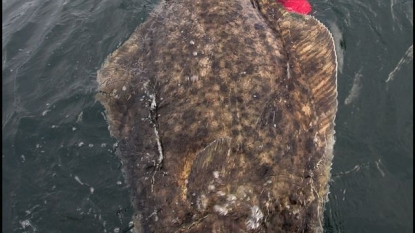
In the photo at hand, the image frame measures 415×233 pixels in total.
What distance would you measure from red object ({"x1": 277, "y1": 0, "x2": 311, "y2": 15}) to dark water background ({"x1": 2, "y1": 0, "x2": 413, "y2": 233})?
0.27 meters

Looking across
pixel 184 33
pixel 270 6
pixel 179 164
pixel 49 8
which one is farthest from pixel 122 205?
pixel 49 8

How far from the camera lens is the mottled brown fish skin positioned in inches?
162

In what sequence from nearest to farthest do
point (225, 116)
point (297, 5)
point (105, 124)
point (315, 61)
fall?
point (225, 116) → point (315, 61) → point (105, 124) → point (297, 5)

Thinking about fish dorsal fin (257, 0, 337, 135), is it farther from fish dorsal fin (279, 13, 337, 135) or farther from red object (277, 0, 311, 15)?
red object (277, 0, 311, 15)

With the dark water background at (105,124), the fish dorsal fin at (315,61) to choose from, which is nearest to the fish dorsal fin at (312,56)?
the fish dorsal fin at (315,61)

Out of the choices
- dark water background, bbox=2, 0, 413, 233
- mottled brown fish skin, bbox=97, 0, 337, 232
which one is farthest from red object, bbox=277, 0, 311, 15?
mottled brown fish skin, bbox=97, 0, 337, 232

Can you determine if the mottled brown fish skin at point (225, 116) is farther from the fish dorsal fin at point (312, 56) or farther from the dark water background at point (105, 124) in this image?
the dark water background at point (105, 124)

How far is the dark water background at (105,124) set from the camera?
4938 millimetres

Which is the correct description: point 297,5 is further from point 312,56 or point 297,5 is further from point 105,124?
point 105,124

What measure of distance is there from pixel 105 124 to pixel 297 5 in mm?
3332

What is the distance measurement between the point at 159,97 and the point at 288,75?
4.80 feet

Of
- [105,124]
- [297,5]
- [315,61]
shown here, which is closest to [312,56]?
[315,61]

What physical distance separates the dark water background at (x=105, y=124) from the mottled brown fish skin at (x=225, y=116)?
0.48m

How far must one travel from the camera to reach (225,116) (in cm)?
445
